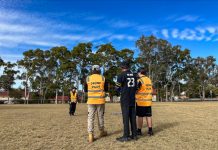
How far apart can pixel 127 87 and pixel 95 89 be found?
0.84 m

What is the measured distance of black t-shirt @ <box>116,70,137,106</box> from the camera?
738cm

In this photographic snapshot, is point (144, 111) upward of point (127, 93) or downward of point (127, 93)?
downward

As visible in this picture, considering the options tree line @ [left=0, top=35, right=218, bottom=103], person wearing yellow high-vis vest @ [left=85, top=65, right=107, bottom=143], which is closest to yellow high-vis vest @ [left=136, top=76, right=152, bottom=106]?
person wearing yellow high-vis vest @ [left=85, top=65, right=107, bottom=143]

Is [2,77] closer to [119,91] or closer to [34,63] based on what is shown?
[34,63]

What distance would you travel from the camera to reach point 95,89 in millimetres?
7621

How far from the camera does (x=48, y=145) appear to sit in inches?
261

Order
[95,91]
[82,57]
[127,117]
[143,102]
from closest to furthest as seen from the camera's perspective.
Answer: [127,117], [95,91], [143,102], [82,57]

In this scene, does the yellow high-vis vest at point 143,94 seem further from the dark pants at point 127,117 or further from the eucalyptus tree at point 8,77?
the eucalyptus tree at point 8,77

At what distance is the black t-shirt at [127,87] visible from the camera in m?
7.38

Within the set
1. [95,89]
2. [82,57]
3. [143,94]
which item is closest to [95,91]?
[95,89]

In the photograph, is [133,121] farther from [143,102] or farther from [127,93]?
[143,102]

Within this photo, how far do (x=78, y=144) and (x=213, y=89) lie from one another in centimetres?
9482

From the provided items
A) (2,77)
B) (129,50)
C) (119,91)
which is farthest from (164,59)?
(119,91)

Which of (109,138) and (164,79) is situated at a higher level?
(164,79)
